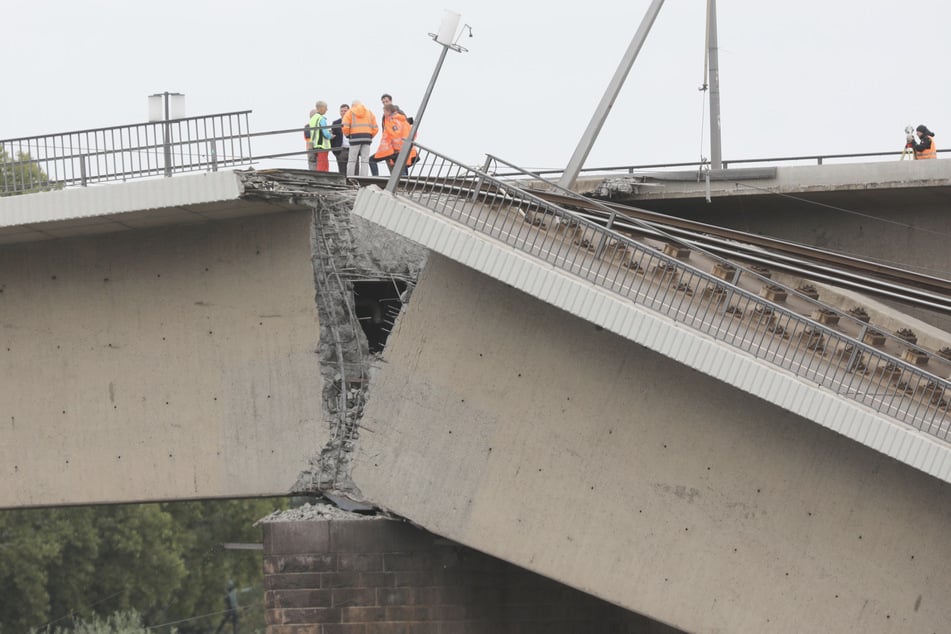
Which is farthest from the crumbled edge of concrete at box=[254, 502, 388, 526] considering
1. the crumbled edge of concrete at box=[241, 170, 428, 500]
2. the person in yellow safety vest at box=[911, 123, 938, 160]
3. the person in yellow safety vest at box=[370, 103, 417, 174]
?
the person in yellow safety vest at box=[911, 123, 938, 160]

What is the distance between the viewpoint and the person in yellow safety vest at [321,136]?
16.1 metres

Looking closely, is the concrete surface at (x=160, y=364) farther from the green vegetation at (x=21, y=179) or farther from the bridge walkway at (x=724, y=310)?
the bridge walkway at (x=724, y=310)

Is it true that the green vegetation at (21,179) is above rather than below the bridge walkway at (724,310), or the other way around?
below

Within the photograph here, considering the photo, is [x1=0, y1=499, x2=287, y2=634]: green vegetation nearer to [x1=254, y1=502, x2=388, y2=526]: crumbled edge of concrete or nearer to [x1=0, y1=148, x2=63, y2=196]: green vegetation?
[x1=254, y1=502, x2=388, y2=526]: crumbled edge of concrete

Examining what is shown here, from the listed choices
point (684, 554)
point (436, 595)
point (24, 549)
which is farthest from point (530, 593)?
point (24, 549)

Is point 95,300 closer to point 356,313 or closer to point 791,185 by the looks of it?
point 356,313

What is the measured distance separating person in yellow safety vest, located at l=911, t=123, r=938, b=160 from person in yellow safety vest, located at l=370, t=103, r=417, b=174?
6366 millimetres

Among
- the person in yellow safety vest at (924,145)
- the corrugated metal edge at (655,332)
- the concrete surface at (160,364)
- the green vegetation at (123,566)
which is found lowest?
Answer: the green vegetation at (123,566)

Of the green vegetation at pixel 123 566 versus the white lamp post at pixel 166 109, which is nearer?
the white lamp post at pixel 166 109

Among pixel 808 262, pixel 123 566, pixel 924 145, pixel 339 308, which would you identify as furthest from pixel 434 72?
pixel 123 566

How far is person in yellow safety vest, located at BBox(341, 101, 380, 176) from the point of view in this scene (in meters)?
18.0

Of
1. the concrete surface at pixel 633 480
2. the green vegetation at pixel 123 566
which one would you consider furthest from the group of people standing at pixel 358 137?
the green vegetation at pixel 123 566

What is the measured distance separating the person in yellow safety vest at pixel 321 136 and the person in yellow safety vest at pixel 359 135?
25 cm

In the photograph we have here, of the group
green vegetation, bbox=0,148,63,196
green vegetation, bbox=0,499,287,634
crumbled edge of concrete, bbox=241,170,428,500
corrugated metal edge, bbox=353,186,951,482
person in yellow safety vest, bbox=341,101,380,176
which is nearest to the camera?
corrugated metal edge, bbox=353,186,951,482
